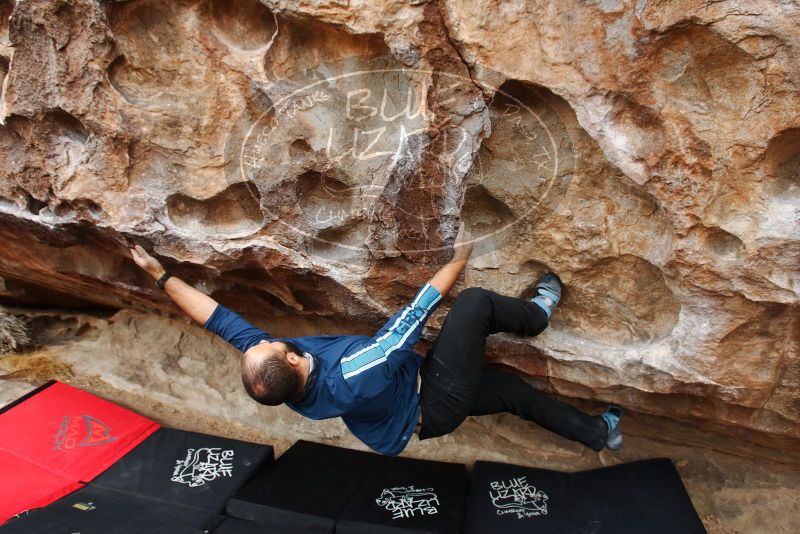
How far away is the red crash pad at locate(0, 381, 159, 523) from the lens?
2.49 metres

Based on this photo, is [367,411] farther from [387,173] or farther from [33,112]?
[33,112]

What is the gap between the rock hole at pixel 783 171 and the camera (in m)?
1.73

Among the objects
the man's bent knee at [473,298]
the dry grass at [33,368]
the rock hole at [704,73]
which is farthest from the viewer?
the dry grass at [33,368]

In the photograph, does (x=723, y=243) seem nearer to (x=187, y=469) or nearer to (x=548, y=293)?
(x=548, y=293)

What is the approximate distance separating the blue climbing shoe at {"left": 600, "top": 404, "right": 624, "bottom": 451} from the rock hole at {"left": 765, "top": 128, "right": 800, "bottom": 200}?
1.06 metres

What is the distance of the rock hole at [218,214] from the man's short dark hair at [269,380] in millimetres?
651

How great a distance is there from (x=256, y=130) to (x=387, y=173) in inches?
20.7

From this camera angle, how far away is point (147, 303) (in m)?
3.05

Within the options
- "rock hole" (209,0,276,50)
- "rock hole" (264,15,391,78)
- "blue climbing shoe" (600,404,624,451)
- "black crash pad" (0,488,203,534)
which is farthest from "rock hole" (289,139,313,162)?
"blue climbing shoe" (600,404,624,451)

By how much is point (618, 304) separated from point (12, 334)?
128 inches

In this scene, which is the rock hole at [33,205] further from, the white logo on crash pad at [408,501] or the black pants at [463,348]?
the white logo on crash pad at [408,501]

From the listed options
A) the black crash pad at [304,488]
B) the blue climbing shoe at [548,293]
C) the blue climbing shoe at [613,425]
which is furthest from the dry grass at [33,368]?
the blue climbing shoe at [613,425]

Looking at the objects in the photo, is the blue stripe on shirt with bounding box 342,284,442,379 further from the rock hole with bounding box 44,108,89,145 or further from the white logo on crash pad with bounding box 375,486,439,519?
the rock hole with bounding box 44,108,89,145

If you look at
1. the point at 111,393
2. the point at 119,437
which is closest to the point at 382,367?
the point at 119,437
